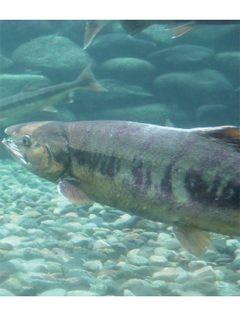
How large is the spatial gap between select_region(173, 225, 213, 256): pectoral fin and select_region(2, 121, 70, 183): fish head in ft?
3.11

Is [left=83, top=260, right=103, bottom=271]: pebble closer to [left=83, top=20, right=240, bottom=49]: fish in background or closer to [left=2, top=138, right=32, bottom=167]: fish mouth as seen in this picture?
[left=2, top=138, right=32, bottom=167]: fish mouth

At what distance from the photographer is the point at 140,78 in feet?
39.1

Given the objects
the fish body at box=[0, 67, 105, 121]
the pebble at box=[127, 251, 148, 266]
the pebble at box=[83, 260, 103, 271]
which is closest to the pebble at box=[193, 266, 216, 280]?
the pebble at box=[127, 251, 148, 266]

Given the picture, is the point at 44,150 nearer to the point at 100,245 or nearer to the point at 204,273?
the point at 100,245

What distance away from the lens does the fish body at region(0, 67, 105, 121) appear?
6930 millimetres

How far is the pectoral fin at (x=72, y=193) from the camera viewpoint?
1.98m

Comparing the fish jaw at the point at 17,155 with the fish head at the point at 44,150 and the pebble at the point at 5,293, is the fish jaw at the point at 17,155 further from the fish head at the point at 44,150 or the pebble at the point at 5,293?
the pebble at the point at 5,293

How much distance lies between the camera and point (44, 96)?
7.25m

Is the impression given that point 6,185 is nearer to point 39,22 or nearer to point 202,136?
point 202,136

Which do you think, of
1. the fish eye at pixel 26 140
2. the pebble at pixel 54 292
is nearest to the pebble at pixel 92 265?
the pebble at pixel 54 292

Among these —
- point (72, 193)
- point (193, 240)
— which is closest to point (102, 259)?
point (72, 193)

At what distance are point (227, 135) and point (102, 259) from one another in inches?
57.8

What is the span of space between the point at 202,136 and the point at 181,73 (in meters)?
10.5
